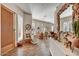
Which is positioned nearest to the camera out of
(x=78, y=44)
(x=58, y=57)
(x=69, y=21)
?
(x=78, y=44)

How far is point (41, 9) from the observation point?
2.45m

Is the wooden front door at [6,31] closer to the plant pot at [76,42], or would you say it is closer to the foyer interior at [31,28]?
the foyer interior at [31,28]

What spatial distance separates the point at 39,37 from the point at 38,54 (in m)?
0.30

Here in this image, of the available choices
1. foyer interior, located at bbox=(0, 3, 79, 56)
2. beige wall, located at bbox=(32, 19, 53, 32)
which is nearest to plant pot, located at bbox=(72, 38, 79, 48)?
foyer interior, located at bbox=(0, 3, 79, 56)

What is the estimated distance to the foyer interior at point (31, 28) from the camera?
95.0 inches

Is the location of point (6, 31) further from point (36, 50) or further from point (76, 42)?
point (76, 42)

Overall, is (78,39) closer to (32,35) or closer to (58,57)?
(58,57)

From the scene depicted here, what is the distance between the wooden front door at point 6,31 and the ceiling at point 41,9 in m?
0.26

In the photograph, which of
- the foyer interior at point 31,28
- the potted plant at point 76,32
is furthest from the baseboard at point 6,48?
the potted plant at point 76,32

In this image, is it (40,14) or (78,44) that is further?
(40,14)

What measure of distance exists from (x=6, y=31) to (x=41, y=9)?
72cm

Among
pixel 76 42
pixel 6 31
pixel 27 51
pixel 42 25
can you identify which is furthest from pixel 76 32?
pixel 6 31

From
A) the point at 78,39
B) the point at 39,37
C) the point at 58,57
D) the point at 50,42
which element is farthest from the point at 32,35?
the point at 78,39

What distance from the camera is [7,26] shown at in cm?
248
